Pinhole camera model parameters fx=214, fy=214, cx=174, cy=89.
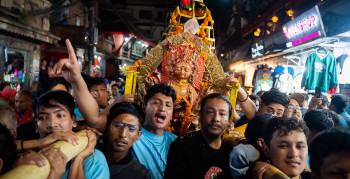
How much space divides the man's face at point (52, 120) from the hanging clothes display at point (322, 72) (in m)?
6.86

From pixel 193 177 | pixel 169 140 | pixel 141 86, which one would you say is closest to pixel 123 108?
pixel 169 140

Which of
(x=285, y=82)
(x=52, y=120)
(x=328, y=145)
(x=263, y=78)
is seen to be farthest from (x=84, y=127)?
(x=263, y=78)

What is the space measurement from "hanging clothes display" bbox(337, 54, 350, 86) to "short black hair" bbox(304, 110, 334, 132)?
4.50 metres

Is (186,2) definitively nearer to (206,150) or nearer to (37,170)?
(206,150)

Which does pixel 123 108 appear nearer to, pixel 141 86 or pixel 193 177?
pixel 193 177

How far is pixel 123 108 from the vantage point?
2312mm

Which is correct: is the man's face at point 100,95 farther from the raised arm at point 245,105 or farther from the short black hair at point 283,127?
the short black hair at point 283,127

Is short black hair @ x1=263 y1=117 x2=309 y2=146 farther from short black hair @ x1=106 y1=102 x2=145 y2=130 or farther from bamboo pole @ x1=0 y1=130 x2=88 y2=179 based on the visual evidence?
bamboo pole @ x1=0 y1=130 x2=88 y2=179

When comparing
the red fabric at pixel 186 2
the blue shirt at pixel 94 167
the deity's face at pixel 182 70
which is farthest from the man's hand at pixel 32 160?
the red fabric at pixel 186 2

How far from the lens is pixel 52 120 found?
1.99m

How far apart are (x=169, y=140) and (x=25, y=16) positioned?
9.92 m

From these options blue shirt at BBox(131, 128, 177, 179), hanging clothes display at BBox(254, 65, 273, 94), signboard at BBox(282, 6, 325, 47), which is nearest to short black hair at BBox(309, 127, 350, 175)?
blue shirt at BBox(131, 128, 177, 179)

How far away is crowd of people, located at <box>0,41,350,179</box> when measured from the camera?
1.40 meters

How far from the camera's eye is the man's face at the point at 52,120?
77.6 inches
